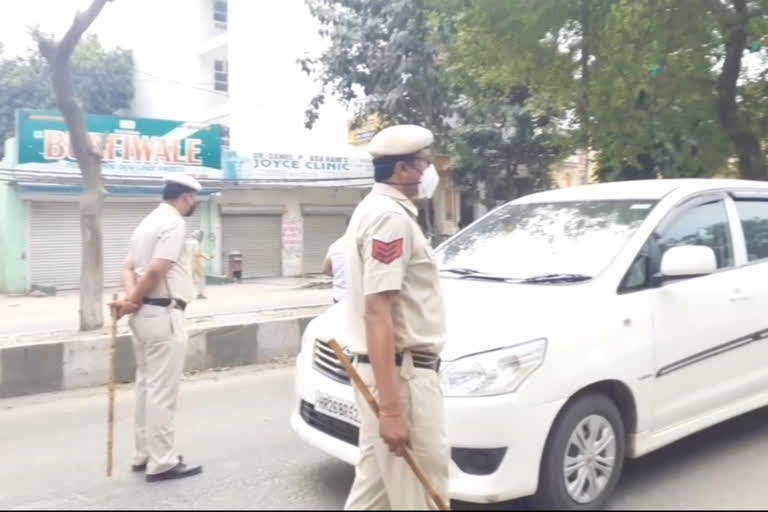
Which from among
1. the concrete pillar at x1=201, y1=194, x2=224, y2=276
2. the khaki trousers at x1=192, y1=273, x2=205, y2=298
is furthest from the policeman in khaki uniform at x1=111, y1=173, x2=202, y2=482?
the concrete pillar at x1=201, y1=194, x2=224, y2=276

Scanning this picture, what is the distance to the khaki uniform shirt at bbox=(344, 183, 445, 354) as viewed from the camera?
8.77 ft

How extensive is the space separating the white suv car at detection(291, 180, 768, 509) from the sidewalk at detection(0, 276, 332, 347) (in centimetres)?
478

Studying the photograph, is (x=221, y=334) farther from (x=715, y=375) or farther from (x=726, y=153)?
(x=726, y=153)

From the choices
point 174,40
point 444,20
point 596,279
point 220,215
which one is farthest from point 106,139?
point 596,279

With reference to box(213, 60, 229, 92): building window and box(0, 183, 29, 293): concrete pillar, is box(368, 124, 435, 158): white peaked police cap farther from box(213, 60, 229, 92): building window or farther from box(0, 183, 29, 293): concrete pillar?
box(213, 60, 229, 92): building window

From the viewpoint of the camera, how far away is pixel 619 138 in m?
11.1

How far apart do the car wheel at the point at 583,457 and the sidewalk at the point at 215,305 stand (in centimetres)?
552

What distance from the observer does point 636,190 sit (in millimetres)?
4824

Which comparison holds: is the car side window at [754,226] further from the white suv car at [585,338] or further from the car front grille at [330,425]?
the car front grille at [330,425]

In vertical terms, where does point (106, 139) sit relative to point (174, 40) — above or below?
below

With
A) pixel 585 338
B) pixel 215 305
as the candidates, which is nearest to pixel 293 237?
pixel 215 305

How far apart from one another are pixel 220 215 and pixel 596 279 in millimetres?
18645

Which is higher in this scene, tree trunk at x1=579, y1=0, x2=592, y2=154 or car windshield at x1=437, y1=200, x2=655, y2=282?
tree trunk at x1=579, y1=0, x2=592, y2=154

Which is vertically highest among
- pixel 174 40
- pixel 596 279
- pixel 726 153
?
pixel 174 40
